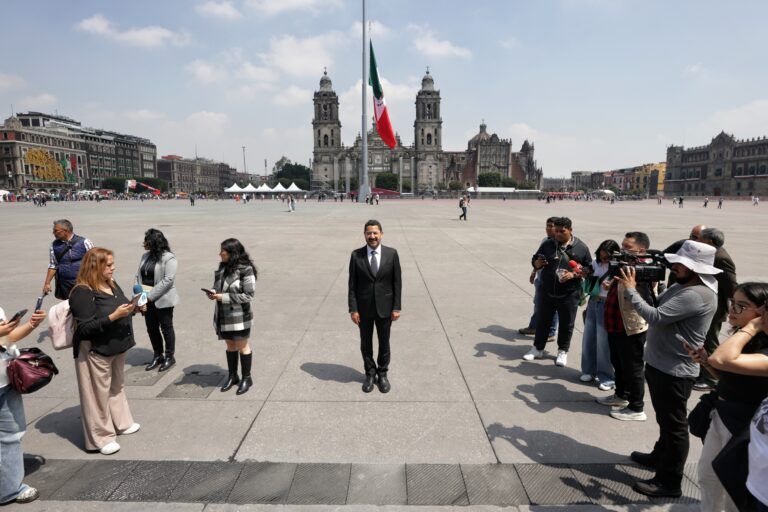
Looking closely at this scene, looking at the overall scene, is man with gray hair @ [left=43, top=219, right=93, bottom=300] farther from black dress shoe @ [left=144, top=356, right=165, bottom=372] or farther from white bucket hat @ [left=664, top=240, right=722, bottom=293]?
white bucket hat @ [left=664, top=240, right=722, bottom=293]

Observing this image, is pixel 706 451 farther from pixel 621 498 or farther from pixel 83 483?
pixel 83 483

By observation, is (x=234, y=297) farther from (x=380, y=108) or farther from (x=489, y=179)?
(x=489, y=179)

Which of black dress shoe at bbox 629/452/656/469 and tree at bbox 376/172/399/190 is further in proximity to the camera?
tree at bbox 376/172/399/190

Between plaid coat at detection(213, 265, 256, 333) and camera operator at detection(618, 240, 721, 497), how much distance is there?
3.31 metres

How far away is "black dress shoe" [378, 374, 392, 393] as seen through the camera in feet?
15.0

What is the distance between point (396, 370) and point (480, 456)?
1.77 m

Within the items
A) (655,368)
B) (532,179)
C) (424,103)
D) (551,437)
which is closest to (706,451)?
(655,368)

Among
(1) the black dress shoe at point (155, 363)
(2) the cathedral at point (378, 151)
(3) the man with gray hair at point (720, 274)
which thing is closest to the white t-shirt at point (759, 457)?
(3) the man with gray hair at point (720, 274)

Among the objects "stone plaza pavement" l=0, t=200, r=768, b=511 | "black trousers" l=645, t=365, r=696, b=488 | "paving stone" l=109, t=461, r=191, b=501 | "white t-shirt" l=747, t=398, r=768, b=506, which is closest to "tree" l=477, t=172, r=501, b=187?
"stone plaza pavement" l=0, t=200, r=768, b=511

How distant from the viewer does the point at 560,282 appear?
4.96m

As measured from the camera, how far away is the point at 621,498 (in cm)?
304

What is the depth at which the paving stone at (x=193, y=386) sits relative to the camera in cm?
454

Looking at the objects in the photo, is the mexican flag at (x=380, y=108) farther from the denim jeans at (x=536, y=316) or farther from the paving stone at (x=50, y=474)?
the paving stone at (x=50, y=474)

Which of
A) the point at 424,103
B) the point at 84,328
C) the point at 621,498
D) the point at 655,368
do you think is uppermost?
the point at 424,103
